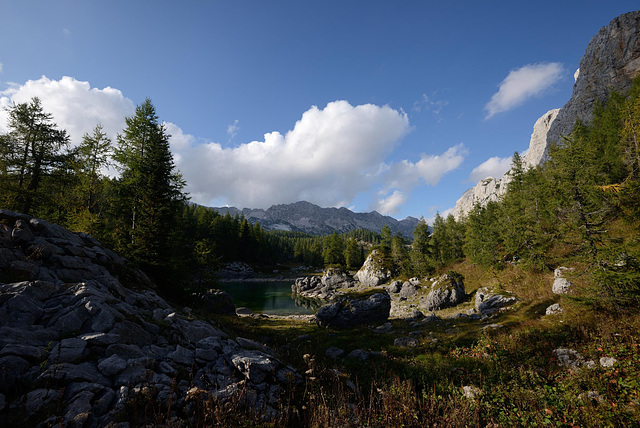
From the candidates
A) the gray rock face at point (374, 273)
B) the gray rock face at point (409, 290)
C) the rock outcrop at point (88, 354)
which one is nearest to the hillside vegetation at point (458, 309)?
the rock outcrop at point (88, 354)

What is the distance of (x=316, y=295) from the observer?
61.1 meters

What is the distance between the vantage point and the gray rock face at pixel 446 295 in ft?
102

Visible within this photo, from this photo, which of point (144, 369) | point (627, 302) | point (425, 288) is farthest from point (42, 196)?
point (425, 288)

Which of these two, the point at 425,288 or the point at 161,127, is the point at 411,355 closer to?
the point at 161,127

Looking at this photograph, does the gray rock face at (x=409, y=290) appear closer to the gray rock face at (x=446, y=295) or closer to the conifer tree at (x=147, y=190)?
the gray rock face at (x=446, y=295)

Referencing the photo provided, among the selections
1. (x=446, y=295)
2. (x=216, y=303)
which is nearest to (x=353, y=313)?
(x=216, y=303)

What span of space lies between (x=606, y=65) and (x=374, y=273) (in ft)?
305

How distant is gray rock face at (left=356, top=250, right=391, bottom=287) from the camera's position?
62.3m

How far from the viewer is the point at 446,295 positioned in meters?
31.3

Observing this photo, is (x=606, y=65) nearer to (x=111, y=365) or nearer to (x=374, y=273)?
(x=374, y=273)

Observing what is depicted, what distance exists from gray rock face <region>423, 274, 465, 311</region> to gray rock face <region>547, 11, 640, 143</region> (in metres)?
70.7

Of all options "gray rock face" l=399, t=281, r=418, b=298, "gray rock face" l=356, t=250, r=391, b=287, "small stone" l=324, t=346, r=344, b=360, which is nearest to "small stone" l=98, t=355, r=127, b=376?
"small stone" l=324, t=346, r=344, b=360

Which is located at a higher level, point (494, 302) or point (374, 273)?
point (494, 302)

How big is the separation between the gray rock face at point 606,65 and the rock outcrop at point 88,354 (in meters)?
96.0
